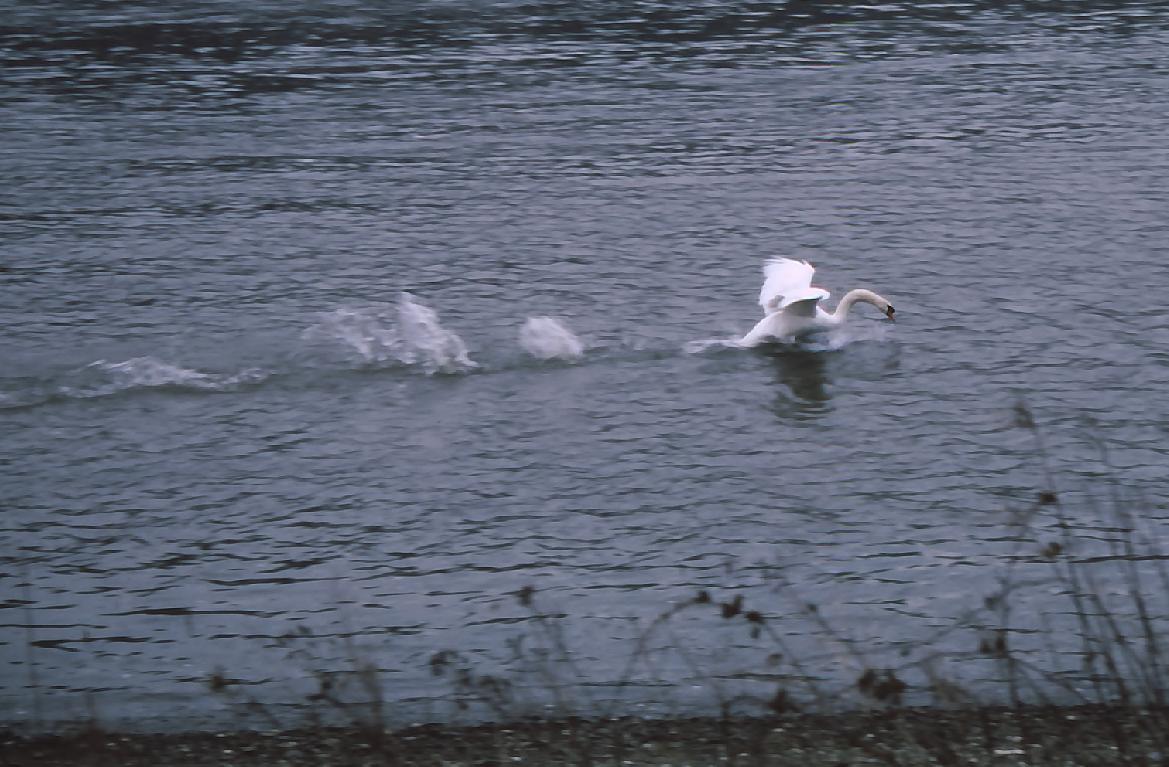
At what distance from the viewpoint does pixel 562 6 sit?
116 ft

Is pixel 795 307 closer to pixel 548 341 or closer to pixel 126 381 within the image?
pixel 548 341

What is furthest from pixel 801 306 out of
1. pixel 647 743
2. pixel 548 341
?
pixel 647 743

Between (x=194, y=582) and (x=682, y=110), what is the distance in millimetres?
16125

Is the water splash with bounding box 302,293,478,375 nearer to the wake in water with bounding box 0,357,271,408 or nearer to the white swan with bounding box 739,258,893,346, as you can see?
the wake in water with bounding box 0,357,271,408

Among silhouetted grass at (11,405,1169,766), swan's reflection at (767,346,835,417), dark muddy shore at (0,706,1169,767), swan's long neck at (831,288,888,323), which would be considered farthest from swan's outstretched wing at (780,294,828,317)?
dark muddy shore at (0,706,1169,767)

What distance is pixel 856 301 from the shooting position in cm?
1648

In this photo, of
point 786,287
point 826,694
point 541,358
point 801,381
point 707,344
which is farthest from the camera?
point 786,287

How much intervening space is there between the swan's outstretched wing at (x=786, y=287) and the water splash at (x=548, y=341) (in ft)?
6.43

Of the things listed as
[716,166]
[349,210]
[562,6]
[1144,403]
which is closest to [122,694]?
[1144,403]

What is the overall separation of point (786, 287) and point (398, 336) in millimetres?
3868

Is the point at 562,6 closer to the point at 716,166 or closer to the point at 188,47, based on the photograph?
the point at 188,47

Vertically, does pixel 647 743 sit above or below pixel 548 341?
below

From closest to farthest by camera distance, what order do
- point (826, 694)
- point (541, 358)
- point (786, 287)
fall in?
point (826, 694)
point (541, 358)
point (786, 287)

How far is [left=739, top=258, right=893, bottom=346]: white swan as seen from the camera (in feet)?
53.4
